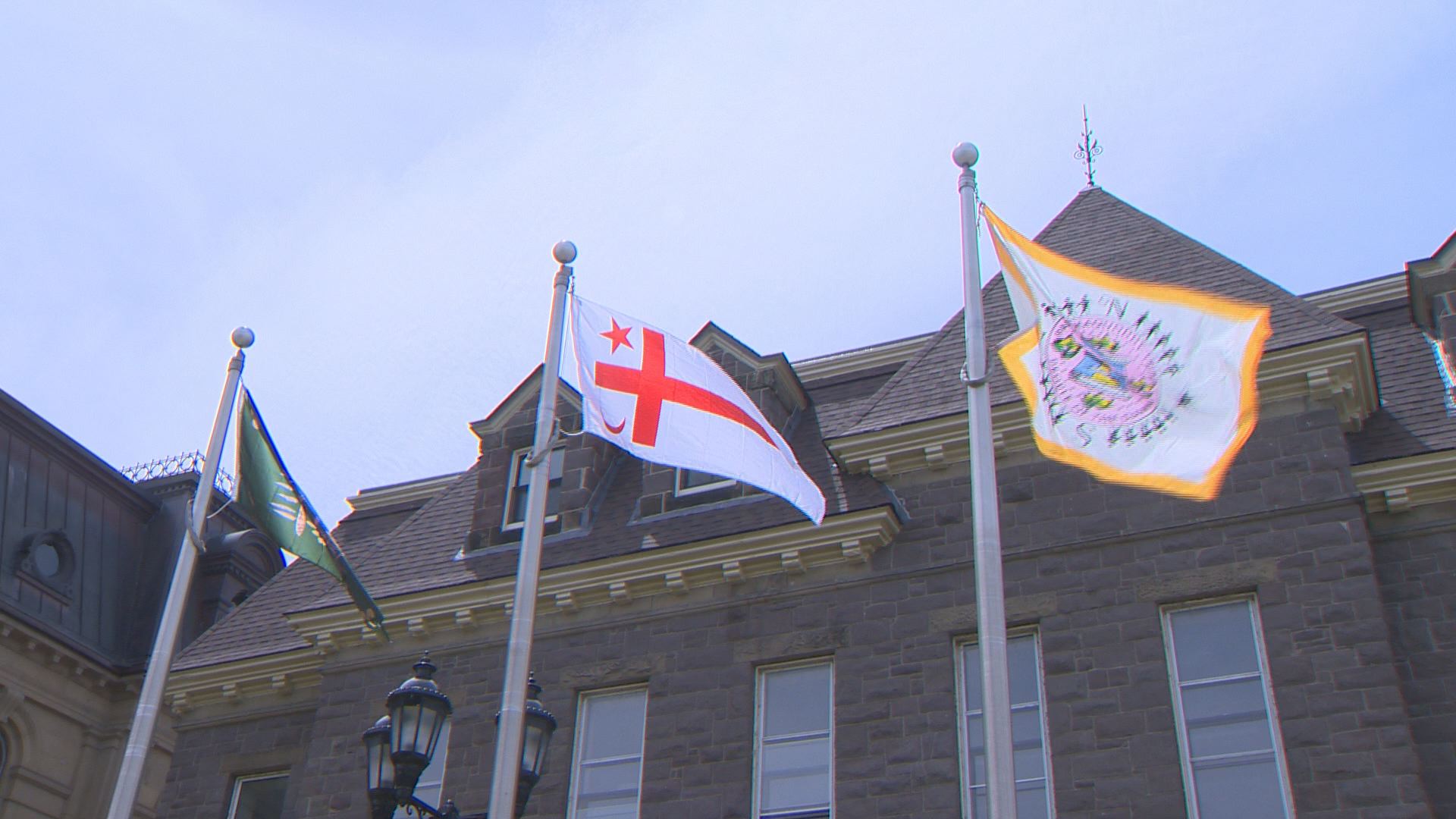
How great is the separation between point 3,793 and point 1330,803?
21.0 m

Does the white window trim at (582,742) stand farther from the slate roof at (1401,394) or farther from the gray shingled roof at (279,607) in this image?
the slate roof at (1401,394)

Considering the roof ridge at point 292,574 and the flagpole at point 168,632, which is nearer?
the flagpole at point 168,632

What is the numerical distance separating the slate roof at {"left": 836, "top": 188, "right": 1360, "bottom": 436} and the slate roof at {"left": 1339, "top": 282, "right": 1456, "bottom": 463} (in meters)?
0.88

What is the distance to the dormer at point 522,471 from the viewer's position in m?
18.8

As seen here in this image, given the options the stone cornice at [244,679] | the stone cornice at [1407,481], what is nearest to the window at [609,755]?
the stone cornice at [244,679]

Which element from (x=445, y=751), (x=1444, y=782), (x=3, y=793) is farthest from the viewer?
(x=3, y=793)

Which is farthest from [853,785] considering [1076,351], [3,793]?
[3,793]

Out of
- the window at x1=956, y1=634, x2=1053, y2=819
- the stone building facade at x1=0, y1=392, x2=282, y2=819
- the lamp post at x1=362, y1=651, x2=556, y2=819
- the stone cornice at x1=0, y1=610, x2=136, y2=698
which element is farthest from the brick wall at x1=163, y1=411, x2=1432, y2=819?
the stone building facade at x1=0, y1=392, x2=282, y2=819

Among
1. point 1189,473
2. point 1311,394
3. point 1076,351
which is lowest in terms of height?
point 1189,473

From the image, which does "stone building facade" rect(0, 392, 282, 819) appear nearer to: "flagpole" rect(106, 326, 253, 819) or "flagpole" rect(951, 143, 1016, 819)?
"flagpole" rect(106, 326, 253, 819)

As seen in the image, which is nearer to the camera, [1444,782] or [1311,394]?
[1444,782]

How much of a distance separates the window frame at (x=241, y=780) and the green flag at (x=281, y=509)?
477cm

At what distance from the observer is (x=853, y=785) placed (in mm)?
14852

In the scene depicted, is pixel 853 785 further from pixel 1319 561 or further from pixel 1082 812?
pixel 1319 561
